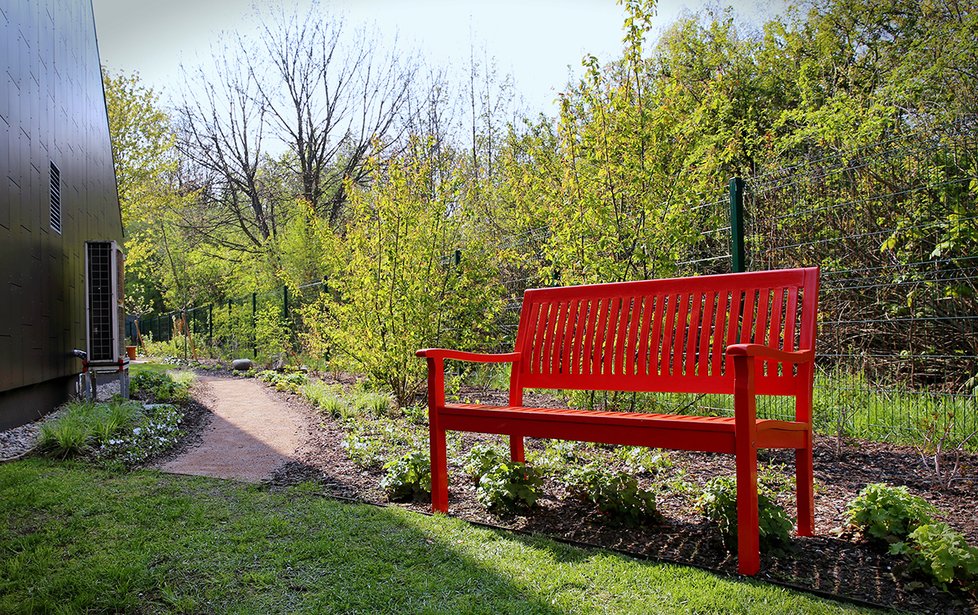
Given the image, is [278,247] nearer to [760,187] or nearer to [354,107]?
[354,107]

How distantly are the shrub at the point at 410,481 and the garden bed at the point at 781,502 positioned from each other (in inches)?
3.0

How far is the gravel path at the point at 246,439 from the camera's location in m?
4.68

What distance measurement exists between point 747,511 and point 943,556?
0.59 m

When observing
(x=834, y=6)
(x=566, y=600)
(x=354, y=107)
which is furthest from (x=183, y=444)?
(x=354, y=107)

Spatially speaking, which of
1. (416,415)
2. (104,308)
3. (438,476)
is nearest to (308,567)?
(438,476)

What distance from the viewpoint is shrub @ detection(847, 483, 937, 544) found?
2.58 m

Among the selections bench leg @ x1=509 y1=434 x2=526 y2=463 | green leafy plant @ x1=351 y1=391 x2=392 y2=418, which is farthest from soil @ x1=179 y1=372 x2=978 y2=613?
green leafy plant @ x1=351 y1=391 x2=392 y2=418

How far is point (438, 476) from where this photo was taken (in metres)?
3.38

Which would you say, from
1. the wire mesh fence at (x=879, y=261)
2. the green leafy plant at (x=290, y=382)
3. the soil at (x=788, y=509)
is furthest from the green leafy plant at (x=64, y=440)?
the wire mesh fence at (x=879, y=261)

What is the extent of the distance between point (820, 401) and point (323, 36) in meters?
17.5

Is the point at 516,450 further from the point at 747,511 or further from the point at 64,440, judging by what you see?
the point at 64,440

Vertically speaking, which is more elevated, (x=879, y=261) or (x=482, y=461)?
(x=879, y=261)

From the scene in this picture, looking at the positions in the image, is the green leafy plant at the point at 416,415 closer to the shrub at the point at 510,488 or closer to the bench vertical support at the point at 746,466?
the shrub at the point at 510,488

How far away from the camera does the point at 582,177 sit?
5.03 metres
